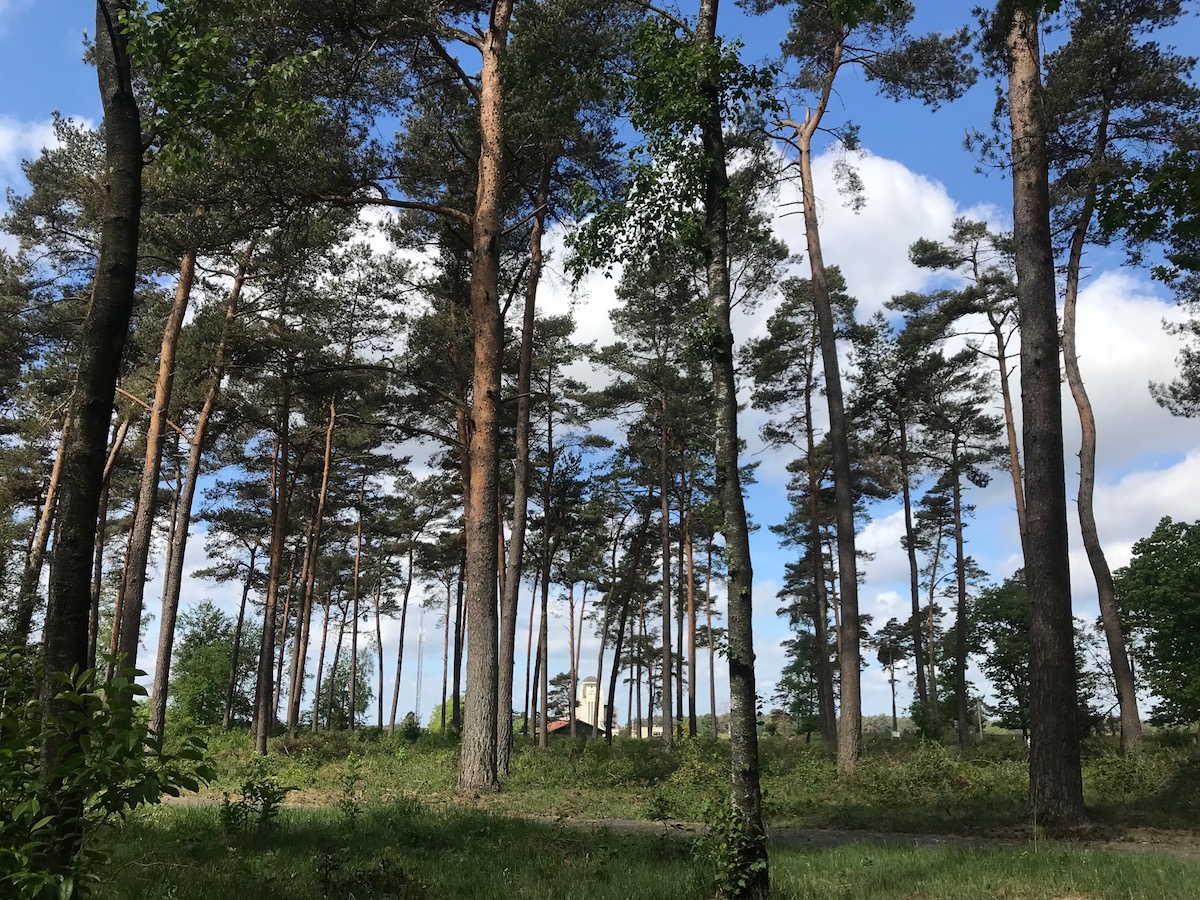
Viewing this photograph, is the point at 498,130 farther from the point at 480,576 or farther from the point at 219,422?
the point at 219,422

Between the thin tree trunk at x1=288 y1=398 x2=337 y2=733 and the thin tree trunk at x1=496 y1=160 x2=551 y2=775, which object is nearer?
the thin tree trunk at x1=496 y1=160 x2=551 y2=775

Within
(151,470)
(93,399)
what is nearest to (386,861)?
(93,399)

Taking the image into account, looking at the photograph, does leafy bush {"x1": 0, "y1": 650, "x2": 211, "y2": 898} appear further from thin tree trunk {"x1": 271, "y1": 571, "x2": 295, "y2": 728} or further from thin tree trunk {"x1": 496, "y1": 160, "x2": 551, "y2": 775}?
thin tree trunk {"x1": 271, "y1": 571, "x2": 295, "y2": 728}

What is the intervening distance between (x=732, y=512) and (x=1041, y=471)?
5.58 metres

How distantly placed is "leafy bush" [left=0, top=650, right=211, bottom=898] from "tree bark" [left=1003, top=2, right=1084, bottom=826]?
9.40 metres

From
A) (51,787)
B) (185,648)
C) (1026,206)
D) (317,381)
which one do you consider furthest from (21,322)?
(185,648)

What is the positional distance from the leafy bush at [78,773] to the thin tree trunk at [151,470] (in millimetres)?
15044

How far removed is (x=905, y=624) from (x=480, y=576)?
4699 cm

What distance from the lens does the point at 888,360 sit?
28.0 meters

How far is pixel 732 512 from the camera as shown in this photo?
6.60 meters

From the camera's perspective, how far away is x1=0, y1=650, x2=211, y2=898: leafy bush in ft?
10.4

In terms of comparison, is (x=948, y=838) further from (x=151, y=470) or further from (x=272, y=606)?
(x=272, y=606)

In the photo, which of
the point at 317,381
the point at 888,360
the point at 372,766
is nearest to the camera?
the point at 372,766

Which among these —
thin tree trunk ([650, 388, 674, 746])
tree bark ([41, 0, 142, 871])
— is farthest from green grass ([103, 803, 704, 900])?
thin tree trunk ([650, 388, 674, 746])
